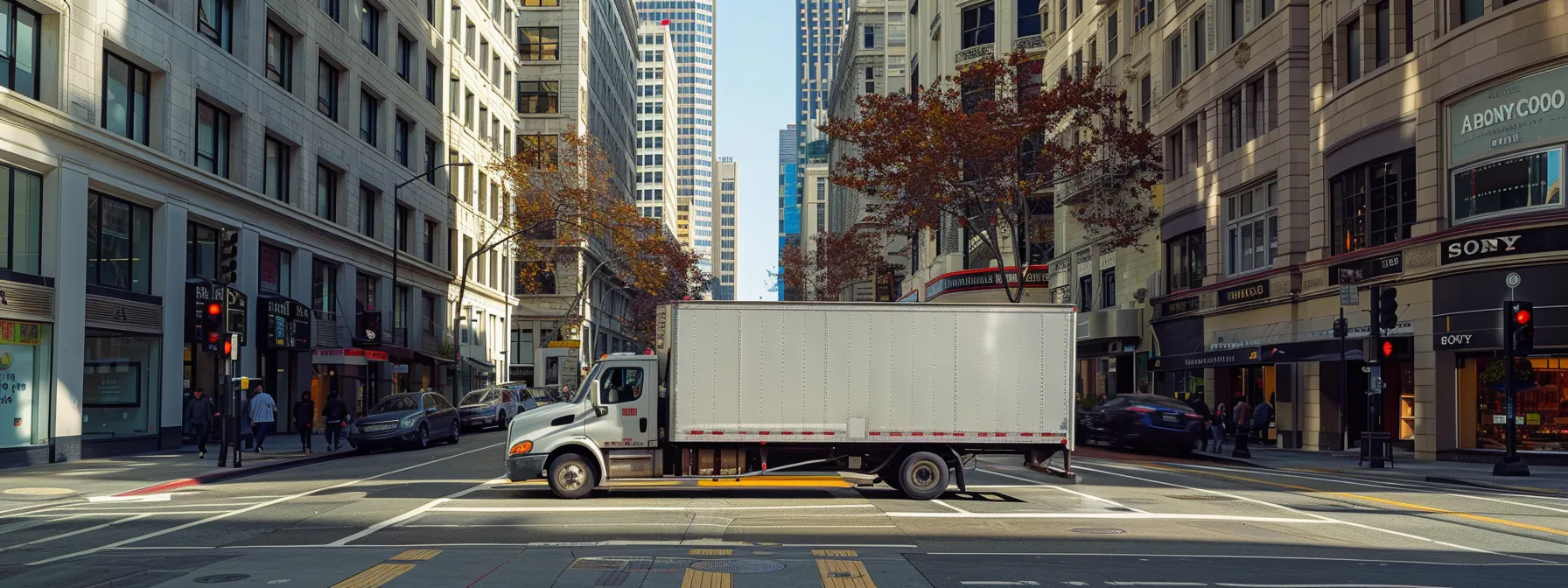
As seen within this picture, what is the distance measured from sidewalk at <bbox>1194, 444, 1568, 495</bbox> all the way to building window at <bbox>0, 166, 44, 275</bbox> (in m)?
27.6

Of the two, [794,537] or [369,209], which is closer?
[794,537]

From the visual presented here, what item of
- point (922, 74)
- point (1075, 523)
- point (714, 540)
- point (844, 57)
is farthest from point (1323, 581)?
point (844, 57)

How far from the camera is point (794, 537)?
1487cm

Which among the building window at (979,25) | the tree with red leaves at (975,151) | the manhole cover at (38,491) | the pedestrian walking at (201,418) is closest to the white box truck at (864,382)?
the manhole cover at (38,491)

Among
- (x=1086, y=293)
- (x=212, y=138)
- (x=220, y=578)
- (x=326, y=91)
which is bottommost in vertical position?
(x=220, y=578)

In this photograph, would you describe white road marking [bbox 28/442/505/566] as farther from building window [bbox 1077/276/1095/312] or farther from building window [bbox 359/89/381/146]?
building window [bbox 1077/276/1095/312]

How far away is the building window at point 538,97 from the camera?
9275 cm

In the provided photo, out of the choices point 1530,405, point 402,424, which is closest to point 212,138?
point 402,424

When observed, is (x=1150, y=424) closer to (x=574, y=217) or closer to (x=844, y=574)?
(x=844, y=574)

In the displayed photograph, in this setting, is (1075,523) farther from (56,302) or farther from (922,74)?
(922,74)

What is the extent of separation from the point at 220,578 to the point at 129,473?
1578 cm

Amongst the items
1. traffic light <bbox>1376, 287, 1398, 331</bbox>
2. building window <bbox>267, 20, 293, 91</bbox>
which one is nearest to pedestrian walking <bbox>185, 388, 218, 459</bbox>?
building window <bbox>267, 20, 293, 91</bbox>

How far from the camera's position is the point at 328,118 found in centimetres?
4712

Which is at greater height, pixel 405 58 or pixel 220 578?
pixel 405 58
